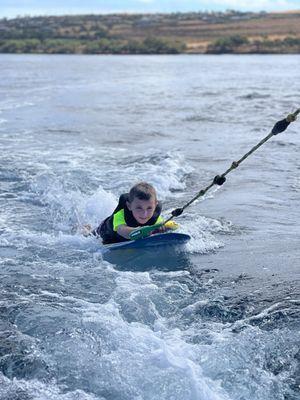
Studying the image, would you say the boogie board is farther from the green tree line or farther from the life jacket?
the green tree line

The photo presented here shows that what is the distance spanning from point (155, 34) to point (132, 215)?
8473 centimetres

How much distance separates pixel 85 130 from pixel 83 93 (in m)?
11.5

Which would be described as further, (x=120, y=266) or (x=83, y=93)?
(x=83, y=93)

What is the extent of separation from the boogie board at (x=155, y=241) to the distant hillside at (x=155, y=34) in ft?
199

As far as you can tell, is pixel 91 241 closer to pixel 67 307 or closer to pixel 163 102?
pixel 67 307

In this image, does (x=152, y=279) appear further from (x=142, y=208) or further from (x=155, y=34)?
(x=155, y=34)

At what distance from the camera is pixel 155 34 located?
90.8 meters

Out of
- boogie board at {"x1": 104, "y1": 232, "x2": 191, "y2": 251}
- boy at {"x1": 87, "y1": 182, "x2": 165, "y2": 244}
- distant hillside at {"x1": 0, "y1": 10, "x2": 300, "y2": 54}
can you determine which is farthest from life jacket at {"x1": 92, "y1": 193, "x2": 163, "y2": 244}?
distant hillside at {"x1": 0, "y1": 10, "x2": 300, "y2": 54}

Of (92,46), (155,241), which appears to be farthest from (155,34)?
(155,241)

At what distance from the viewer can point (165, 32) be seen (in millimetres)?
92625

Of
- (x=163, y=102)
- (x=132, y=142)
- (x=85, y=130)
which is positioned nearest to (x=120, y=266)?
(x=132, y=142)

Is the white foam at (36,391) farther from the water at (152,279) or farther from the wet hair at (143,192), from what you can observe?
the wet hair at (143,192)

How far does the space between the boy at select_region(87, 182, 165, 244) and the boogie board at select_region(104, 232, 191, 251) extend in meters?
0.10

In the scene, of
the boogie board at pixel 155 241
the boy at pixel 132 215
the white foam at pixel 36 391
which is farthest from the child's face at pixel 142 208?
the white foam at pixel 36 391
